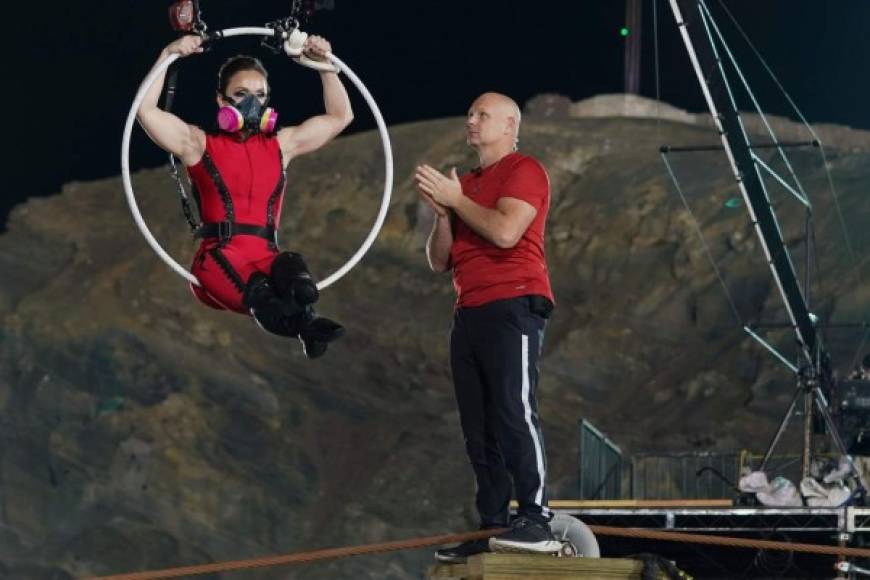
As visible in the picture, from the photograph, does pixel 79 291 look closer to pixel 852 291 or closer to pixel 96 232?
pixel 96 232

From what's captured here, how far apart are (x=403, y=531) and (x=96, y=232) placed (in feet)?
37.2

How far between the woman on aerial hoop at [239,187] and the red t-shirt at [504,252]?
2.10 ft

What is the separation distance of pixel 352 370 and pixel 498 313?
34.4 metres

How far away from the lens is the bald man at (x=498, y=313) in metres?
7.89

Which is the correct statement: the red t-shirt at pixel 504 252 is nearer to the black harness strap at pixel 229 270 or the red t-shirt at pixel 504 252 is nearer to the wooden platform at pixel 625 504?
the black harness strap at pixel 229 270

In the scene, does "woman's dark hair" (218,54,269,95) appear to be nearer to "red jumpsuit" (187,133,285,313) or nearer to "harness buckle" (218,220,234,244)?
"red jumpsuit" (187,133,285,313)

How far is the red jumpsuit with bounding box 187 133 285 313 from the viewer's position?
27.0 ft

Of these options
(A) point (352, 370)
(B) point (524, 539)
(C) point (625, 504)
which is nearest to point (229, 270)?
(B) point (524, 539)

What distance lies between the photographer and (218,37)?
818 centimetres

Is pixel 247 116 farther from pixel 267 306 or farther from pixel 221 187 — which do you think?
pixel 267 306

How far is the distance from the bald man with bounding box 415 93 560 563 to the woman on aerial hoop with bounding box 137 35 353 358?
0.64 metres

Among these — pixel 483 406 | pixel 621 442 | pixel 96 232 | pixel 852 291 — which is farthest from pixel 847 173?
pixel 483 406

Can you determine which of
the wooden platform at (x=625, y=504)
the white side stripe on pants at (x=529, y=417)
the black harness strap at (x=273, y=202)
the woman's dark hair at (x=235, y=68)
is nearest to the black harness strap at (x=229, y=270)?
the black harness strap at (x=273, y=202)

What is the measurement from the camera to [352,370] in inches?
1661
